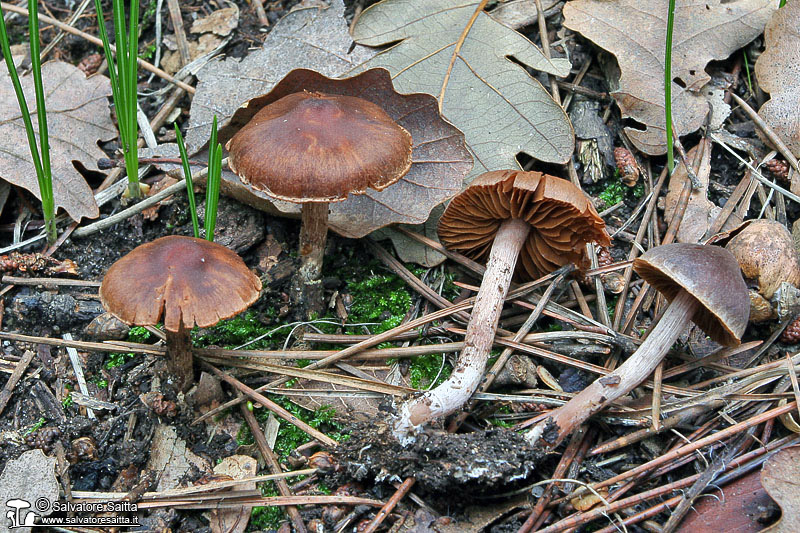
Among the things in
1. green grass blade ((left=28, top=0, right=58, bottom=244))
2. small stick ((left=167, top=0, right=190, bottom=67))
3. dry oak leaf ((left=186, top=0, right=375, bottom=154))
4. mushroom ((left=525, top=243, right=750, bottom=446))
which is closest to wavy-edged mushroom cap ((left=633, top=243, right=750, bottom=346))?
mushroom ((left=525, top=243, right=750, bottom=446))

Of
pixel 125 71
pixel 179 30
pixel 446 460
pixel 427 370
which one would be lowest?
pixel 427 370

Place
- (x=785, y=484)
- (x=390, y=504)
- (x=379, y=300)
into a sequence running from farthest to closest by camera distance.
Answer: (x=379, y=300) < (x=390, y=504) < (x=785, y=484)

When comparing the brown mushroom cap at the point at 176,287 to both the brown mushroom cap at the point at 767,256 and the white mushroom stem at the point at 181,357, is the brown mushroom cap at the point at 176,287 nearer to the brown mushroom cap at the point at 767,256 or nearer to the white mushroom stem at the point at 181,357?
the white mushroom stem at the point at 181,357

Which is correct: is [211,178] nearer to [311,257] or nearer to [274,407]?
[311,257]

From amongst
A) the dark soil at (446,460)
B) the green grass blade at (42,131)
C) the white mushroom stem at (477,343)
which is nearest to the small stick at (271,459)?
the dark soil at (446,460)

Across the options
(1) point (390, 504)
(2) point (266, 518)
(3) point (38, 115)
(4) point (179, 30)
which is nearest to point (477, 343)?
(1) point (390, 504)

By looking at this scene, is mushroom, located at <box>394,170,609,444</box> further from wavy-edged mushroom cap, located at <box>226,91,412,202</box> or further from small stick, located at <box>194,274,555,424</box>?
wavy-edged mushroom cap, located at <box>226,91,412,202</box>

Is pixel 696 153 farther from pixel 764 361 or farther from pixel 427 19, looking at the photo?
pixel 427 19
